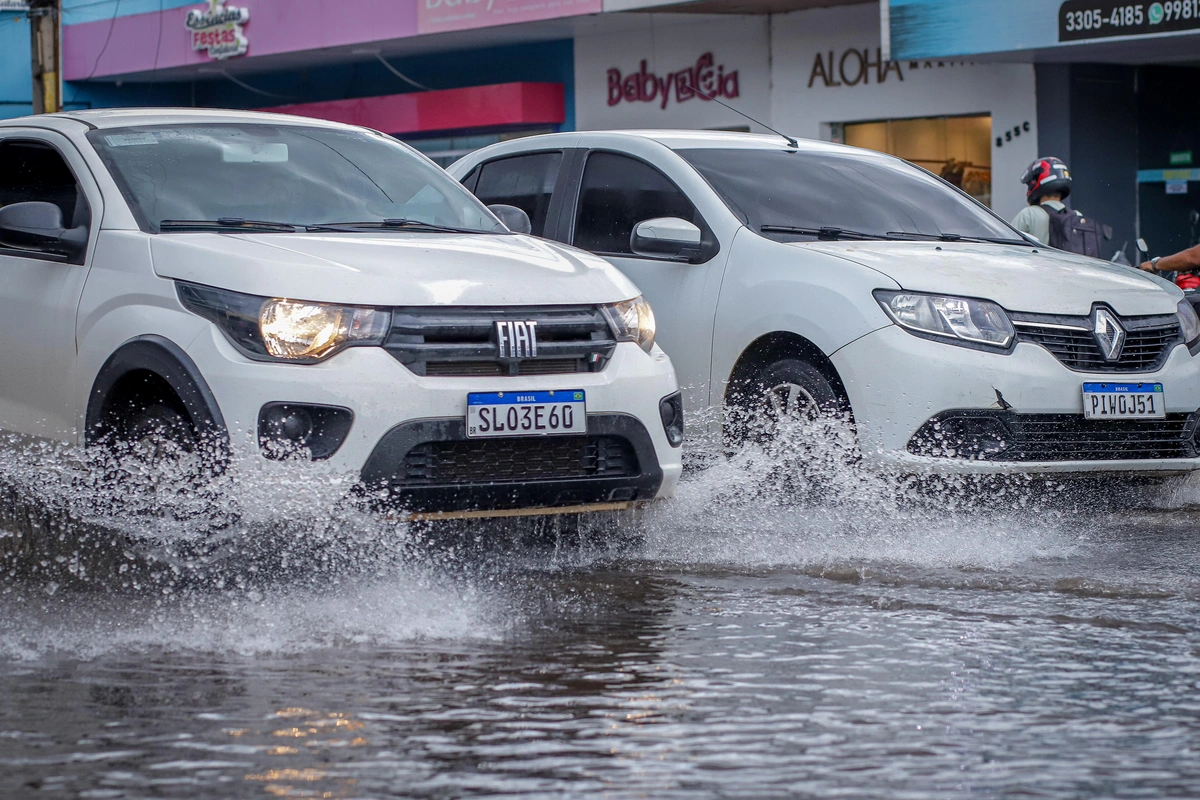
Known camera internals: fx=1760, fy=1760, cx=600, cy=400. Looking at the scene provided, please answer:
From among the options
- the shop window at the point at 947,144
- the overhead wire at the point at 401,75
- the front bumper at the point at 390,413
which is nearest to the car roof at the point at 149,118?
the front bumper at the point at 390,413

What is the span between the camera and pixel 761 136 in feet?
28.2

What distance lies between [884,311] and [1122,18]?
9.44 m

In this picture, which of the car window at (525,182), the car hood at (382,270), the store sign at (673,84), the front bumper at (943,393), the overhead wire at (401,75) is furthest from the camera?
the overhead wire at (401,75)

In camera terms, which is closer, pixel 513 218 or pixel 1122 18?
pixel 513 218

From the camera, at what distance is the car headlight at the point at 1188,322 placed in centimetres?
738

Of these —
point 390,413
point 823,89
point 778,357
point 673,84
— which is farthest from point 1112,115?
point 390,413

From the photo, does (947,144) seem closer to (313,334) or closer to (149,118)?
(149,118)

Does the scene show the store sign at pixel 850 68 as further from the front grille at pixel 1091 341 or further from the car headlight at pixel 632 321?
the car headlight at pixel 632 321

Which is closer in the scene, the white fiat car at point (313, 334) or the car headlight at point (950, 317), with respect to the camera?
the white fiat car at point (313, 334)

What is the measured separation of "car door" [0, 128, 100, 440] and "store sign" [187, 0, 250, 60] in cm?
2119

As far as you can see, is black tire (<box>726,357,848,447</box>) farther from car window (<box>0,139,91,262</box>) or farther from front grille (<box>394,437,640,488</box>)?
car window (<box>0,139,91,262</box>)

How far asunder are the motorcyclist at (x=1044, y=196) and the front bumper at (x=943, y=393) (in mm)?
4676

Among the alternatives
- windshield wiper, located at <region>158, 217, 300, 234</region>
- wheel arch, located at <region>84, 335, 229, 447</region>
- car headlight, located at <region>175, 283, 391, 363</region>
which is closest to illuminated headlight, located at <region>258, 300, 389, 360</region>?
car headlight, located at <region>175, 283, 391, 363</region>

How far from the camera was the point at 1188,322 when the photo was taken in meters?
7.48
